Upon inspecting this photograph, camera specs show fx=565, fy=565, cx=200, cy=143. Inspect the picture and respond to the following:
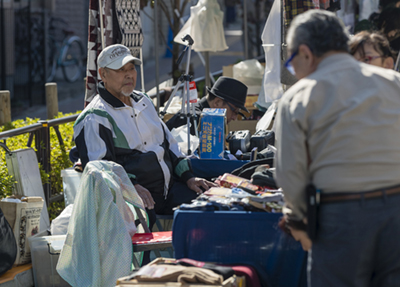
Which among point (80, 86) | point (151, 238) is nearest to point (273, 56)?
point (151, 238)

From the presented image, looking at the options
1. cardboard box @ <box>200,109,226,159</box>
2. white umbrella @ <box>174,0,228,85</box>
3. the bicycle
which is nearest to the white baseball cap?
cardboard box @ <box>200,109,226,159</box>

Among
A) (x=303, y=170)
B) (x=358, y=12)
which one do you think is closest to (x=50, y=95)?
(x=358, y=12)

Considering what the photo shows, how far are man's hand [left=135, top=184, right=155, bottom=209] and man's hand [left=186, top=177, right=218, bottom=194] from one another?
0.46m

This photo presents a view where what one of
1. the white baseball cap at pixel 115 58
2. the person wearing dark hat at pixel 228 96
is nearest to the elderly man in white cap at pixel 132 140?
the white baseball cap at pixel 115 58

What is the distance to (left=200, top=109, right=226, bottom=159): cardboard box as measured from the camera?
461 cm

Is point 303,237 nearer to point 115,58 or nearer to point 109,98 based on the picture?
point 109,98

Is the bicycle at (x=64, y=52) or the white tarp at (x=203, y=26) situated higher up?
the white tarp at (x=203, y=26)

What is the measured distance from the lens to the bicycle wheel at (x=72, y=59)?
59.6 ft

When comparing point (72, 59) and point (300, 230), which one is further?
point (72, 59)

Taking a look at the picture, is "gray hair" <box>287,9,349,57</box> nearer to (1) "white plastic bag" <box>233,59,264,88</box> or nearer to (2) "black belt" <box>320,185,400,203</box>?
(2) "black belt" <box>320,185,400,203</box>

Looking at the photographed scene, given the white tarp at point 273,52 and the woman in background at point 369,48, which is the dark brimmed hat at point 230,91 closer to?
the white tarp at point 273,52

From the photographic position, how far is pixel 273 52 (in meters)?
5.75

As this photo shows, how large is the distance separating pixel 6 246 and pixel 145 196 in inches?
40.2

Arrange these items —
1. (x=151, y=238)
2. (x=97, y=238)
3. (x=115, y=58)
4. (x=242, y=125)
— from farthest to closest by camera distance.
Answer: (x=242, y=125) < (x=115, y=58) < (x=151, y=238) < (x=97, y=238)
